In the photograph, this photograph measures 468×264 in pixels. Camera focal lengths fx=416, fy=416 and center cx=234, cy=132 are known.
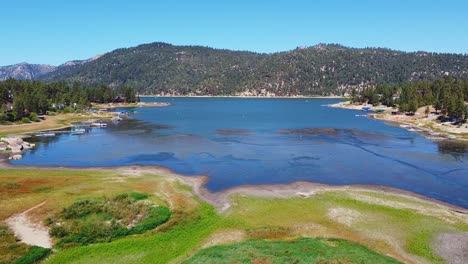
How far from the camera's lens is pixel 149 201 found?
5266 cm

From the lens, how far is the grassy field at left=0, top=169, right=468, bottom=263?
38.5 metres

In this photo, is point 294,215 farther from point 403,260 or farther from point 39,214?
point 39,214

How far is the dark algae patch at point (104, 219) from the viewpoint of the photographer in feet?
134

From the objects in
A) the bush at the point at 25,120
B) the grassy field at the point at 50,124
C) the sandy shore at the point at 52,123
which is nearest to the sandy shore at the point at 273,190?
the grassy field at the point at 50,124

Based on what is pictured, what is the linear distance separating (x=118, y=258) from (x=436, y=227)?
33320 mm

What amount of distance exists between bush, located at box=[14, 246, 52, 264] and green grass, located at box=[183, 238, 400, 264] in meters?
12.8

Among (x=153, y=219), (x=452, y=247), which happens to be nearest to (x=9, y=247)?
(x=153, y=219)

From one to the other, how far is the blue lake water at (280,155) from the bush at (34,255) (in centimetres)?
2920

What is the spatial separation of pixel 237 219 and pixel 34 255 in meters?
21.0

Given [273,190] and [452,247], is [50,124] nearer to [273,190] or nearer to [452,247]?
[273,190]

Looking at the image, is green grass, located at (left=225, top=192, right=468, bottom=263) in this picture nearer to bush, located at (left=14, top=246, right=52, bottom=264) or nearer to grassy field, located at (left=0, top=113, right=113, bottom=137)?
bush, located at (left=14, top=246, right=52, bottom=264)

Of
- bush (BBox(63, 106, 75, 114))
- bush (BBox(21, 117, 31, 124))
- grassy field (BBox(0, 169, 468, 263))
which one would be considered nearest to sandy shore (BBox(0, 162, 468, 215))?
grassy field (BBox(0, 169, 468, 263))

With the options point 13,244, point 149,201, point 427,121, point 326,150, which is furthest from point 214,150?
point 427,121

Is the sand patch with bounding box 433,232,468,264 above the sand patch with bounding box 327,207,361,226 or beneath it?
beneath
